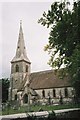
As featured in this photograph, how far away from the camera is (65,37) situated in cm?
705

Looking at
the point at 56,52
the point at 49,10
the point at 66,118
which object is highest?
the point at 49,10

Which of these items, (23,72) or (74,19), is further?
(23,72)

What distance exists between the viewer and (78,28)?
6.55 meters

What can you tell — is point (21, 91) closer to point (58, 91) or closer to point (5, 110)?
point (58, 91)

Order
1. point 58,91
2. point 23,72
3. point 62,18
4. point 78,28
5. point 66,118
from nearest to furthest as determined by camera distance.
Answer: point 66,118 < point 78,28 < point 62,18 < point 58,91 < point 23,72

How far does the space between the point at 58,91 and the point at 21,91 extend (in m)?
2.26

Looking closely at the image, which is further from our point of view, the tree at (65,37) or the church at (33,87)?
the church at (33,87)

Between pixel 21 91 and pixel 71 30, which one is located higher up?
pixel 71 30

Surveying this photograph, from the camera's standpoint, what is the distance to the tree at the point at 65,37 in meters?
6.42

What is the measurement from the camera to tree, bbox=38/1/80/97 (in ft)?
21.1

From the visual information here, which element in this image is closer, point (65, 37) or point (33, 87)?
point (65, 37)

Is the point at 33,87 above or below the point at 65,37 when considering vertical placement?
below

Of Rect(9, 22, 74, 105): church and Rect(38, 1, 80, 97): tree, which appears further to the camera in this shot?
Rect(9, 22, 74, 105): church

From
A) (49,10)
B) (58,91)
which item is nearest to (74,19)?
(49,10)
